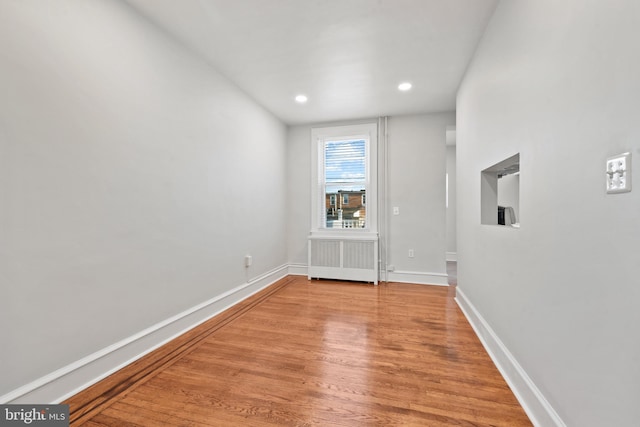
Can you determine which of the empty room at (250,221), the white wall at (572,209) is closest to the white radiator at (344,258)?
the empty room at (250,221)

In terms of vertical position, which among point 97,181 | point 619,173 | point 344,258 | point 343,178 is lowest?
point 344,258

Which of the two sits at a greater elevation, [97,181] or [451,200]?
[451,200]

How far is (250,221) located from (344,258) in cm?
165

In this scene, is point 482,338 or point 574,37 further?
point 482,338

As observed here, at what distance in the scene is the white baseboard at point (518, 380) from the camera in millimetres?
1354

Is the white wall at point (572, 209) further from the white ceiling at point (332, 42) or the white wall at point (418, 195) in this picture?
the white wall at point (418, 195)

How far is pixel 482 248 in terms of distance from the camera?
245 centimetres

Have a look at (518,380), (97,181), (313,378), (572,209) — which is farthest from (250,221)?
(572,209)

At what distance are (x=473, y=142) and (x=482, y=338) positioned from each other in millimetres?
1785

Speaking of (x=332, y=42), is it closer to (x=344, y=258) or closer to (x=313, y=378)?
(x=313, y=378)

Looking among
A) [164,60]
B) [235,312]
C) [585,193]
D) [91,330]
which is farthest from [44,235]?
[585,193]

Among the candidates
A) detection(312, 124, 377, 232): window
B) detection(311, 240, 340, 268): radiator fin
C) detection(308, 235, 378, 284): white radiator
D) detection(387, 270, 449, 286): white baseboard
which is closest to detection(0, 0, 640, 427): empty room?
detection(387, 270, 449, 286): white baseboard

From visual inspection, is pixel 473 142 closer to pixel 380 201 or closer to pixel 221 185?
pixel 380 201

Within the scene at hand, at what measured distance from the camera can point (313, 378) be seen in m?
1.87
